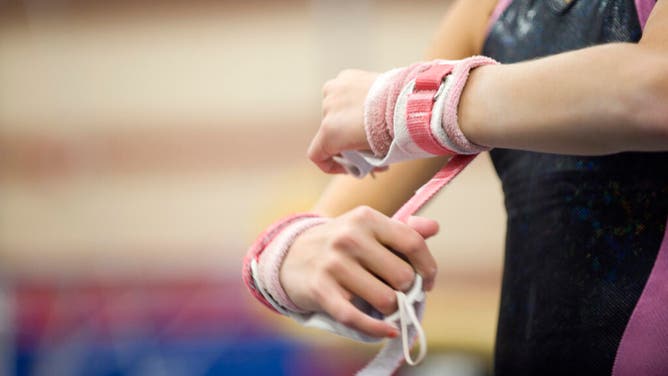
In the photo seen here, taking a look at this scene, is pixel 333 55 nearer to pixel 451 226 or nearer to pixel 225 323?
pixel 451 226

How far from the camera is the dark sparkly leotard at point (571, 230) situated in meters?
0.71

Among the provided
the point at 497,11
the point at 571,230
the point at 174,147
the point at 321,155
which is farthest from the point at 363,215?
the point at 174,147

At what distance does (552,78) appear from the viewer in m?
0.57

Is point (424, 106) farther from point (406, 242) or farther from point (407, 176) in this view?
point (407, 176)

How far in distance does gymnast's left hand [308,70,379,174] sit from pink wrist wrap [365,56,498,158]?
0.01m

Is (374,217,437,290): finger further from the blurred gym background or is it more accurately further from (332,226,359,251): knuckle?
the blurred gym background

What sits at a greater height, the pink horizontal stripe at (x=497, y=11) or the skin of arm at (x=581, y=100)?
the skin of arm at (x=581, y=100)

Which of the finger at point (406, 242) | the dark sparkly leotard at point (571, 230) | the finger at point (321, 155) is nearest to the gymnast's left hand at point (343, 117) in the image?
the finger at point (321, 155)

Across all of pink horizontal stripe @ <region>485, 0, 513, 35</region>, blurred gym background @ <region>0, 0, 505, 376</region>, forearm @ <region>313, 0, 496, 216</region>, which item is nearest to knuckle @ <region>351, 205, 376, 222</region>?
forearm @ <region>313, 0, 496, 216</region>

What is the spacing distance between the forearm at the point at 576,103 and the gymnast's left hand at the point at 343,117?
97 mm

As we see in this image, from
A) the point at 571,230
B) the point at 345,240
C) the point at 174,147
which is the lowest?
the point at 174,147

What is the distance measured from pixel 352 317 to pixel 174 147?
2.54m

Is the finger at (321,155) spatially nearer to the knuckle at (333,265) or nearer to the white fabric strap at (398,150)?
the white fabric strap at (398,150)

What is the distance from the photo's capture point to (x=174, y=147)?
9.93 ft
